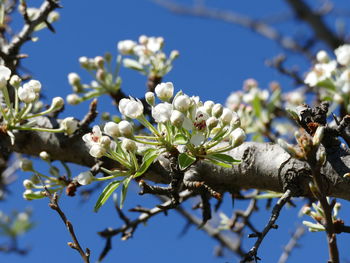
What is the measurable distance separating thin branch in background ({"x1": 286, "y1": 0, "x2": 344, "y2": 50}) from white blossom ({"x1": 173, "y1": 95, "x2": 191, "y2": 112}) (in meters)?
4.83

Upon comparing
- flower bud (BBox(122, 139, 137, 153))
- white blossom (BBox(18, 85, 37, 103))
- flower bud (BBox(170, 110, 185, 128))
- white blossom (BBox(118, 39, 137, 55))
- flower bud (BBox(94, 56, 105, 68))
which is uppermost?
white blossom (BBox(118, 39, 137, 55))

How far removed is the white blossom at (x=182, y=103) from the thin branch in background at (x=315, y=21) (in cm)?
483

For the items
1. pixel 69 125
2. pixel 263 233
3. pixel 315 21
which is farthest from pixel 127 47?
pixel 315 21

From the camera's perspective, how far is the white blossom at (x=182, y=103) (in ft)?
5.59

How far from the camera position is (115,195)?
247 cm

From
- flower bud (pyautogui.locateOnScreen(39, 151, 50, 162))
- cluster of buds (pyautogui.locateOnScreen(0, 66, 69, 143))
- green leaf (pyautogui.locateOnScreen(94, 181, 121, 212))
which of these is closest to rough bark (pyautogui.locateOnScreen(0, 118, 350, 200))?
flower bud (pyautogui.locateOnScreen(39, 151, 50, 162))

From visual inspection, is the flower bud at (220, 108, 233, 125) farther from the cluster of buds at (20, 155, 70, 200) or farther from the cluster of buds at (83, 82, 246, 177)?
the cluster of buds at (20, 155, 70, 200)

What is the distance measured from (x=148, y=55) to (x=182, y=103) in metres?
1.37

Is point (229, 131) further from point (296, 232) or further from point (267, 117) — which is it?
point (296, 232)

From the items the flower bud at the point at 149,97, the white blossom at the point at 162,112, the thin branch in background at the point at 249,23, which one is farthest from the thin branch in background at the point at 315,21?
the white blossom at the point at 162,112

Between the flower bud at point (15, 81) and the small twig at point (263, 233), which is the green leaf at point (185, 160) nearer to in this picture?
the small twig at point (263, 233)

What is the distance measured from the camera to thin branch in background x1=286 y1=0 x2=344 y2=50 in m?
6.44

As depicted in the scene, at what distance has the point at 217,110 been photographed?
1.74 meters

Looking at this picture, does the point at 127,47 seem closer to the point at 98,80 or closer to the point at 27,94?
the point at 98,80
